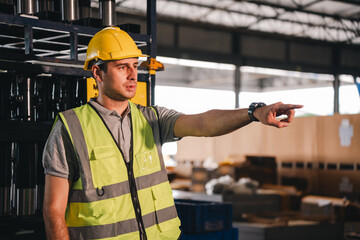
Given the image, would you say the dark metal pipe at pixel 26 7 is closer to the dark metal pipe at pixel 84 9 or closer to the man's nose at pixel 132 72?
the dark metal pipe at pixel 84 9

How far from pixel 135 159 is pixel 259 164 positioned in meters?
6.36

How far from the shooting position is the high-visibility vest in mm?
2502

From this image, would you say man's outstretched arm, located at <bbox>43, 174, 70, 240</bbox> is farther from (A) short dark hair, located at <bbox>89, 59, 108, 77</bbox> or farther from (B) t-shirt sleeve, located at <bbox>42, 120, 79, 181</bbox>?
(A) short dark hair, located at <bbox>89, 59, 108, 77</bbox>

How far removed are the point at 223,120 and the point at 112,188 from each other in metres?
0.65

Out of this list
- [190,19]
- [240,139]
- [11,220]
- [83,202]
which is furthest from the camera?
[190,19]

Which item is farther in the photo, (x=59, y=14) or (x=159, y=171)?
(x=59, y=14)

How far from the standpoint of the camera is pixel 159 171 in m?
2.76

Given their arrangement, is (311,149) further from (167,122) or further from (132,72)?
(132,72)

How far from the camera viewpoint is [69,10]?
3807mm

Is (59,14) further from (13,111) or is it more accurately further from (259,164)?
(259,164)

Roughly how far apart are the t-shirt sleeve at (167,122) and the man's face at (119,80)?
29 centimetres

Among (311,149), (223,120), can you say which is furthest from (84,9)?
(311,149)

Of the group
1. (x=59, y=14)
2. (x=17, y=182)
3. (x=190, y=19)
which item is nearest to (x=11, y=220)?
(x=17, y=182)

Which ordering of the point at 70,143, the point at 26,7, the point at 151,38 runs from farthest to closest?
the point at 151,38 → the point at 26,7 → the point at 70,143
